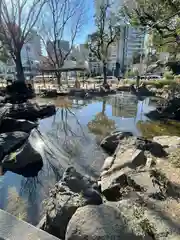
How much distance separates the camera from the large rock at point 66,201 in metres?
2.35

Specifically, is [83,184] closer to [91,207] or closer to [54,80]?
[91,207]

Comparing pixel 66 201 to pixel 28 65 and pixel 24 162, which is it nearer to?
pixel 24 162

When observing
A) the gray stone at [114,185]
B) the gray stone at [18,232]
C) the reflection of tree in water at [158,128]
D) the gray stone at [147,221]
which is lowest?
the reflection of tree in water at [158,128]

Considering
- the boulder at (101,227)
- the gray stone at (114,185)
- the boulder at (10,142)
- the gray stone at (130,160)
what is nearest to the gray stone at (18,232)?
the boulder at (101,227)

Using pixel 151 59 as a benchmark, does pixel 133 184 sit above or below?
below

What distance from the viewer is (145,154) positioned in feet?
14.4

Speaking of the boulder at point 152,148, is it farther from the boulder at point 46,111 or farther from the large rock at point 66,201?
the boulder at point 46,111

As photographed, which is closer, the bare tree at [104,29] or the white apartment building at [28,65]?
the bare tree at [104,29]

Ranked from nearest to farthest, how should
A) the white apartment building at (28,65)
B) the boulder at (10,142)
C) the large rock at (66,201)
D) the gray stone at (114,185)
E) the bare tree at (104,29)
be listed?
the large rock at (66,201) → the gray stone at (114,185) → the boulder at (10,142) → the bare tree at (104,29) → the white apartment building at (28,65)

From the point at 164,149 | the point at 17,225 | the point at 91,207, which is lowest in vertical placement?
the point at 164,149

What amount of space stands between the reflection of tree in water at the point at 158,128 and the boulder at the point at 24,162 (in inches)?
161

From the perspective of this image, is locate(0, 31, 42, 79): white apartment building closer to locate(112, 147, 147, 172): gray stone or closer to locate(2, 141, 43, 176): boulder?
locate(2, 141, 43, 176): boulder

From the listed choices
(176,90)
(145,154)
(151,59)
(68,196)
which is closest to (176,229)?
(68,196)

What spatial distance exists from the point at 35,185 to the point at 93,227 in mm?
2776
